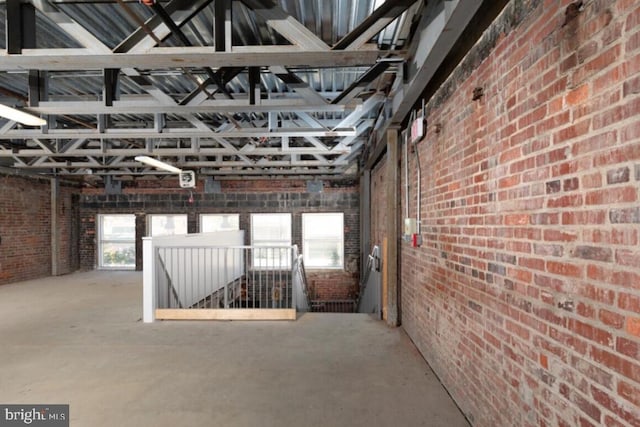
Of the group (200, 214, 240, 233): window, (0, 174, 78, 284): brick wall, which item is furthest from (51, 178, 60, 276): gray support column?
(200, 214, 240, 233): window

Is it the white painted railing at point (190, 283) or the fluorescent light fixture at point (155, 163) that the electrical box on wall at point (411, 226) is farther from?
the fluorescent light fixture at point (155, 163)

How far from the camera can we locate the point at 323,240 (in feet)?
30.7

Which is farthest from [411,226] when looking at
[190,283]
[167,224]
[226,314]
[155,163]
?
[167,224]

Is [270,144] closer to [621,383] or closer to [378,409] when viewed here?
[378,409]

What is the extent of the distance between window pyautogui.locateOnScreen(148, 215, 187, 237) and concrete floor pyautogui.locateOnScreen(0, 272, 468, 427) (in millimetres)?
4708

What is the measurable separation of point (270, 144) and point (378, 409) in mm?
5386

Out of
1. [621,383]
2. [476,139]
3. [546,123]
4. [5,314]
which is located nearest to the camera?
[621,383]

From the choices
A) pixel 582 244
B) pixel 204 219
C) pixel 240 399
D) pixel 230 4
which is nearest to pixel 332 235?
pixel 204 219

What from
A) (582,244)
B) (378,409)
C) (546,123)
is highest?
(546,123)

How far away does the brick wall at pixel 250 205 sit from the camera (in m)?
9.19

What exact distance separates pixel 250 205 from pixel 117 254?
4.58m

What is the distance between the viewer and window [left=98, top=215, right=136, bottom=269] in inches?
380

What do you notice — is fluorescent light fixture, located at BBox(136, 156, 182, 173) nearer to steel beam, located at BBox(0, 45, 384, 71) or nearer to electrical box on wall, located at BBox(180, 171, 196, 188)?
electrical box on wall, located at BBox(180, 171, 196, 188)

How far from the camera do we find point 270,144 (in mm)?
6602
